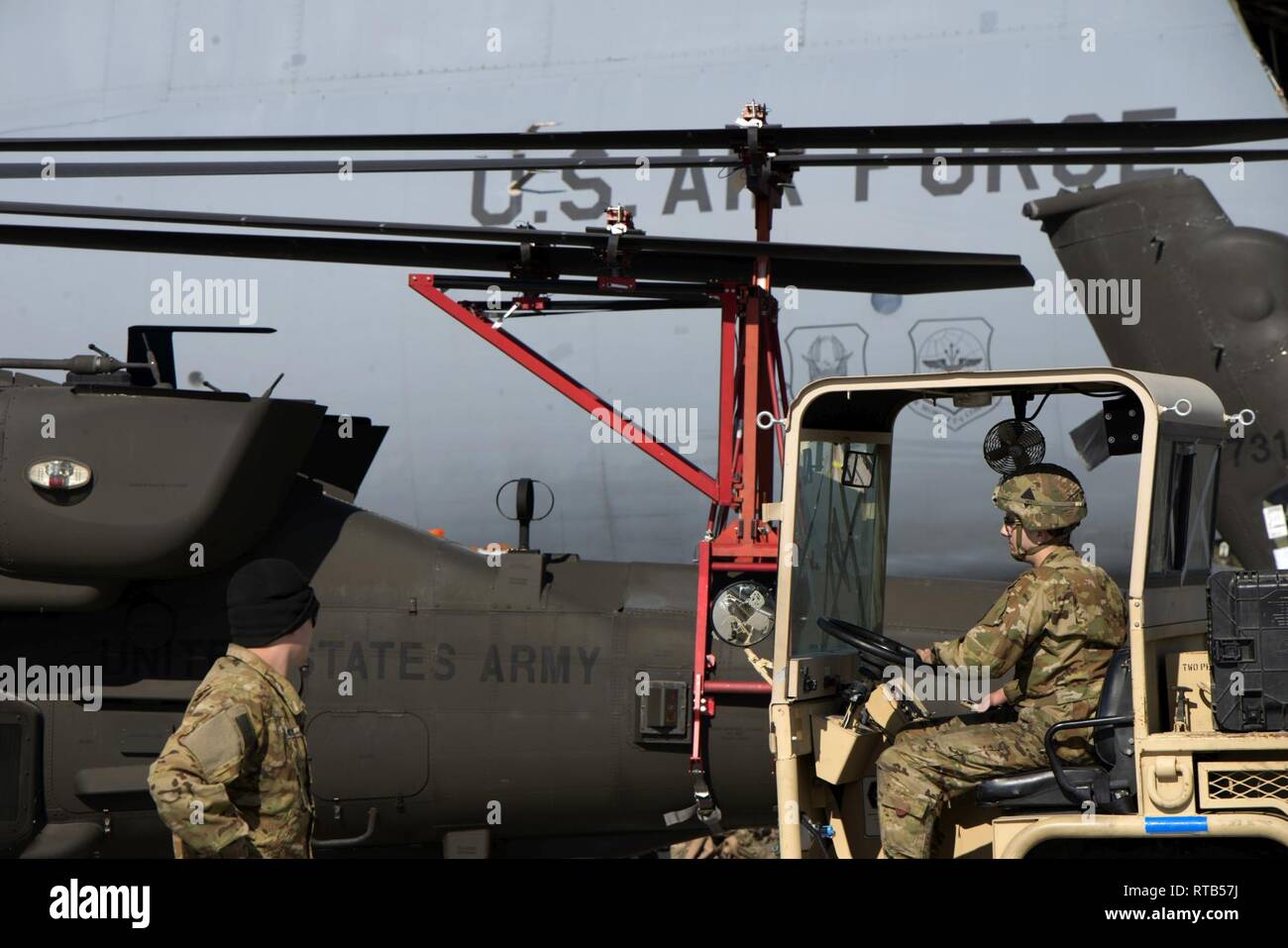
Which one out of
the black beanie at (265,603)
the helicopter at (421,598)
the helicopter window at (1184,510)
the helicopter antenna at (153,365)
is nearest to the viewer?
the black beanie at (265,603)

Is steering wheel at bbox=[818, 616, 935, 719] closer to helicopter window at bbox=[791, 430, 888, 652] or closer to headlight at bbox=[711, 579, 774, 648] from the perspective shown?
helicopter window at bbox=[791, 430, 888, 652]

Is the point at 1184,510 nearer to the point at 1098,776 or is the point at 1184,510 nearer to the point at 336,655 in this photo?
the point at 1098,776

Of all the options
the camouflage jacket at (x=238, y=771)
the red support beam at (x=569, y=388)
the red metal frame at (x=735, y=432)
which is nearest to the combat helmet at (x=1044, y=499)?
the red metal frame at (x=735, y=432)

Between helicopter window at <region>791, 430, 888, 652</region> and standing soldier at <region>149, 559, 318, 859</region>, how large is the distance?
1.91 meters

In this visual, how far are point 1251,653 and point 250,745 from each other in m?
3.16

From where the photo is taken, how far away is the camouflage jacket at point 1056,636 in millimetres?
5086

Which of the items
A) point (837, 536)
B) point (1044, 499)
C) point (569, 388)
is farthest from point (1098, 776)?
point (569, 388)

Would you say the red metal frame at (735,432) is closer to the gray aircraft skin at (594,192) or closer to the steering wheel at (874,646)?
the steering wheel at (874,646)

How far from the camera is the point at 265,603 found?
4.54 metres

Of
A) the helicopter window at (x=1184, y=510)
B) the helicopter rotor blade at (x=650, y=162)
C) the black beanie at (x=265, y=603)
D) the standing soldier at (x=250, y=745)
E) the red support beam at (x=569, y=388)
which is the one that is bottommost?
the standing soldier at (x=250, y=745)

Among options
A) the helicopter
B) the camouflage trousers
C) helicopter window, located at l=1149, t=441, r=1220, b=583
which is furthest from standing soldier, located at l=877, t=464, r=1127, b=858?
the helicopter

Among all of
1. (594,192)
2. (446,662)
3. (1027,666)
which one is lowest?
(446,662)
